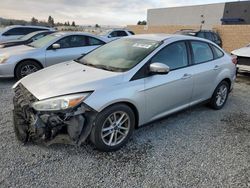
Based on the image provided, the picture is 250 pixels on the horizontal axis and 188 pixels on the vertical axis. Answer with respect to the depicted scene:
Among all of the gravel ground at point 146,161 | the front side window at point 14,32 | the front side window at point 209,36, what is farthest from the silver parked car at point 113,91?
the front side window at point 14,32

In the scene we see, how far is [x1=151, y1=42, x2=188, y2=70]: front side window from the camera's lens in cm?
355

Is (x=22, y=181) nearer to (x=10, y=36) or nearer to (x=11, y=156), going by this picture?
(x=11, y=156)

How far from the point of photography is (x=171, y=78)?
3.59 m

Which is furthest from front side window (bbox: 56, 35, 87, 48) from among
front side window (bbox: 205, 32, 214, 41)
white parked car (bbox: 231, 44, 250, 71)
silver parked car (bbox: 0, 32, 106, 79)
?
front side window (bbox: 205, 32, 214, 41)

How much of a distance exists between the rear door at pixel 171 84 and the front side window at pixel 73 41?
416 centimetres

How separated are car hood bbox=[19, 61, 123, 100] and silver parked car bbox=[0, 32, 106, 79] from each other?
298 cm

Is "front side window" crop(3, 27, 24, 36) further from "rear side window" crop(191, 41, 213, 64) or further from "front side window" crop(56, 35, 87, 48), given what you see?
"rear side window" crop(191, 41, 213, 64)

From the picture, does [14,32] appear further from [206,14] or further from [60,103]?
[206,14]

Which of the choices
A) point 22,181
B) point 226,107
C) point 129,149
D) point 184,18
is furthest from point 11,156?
point 184,18

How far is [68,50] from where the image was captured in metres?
7.00

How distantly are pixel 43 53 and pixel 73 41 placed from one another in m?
1.09

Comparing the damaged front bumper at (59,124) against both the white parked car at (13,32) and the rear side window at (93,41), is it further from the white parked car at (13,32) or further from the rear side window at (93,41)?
the white parked car at (13,32)

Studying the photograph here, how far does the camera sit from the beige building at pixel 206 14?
32562 millimetres

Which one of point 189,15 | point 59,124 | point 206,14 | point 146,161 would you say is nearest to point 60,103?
point 59,124
